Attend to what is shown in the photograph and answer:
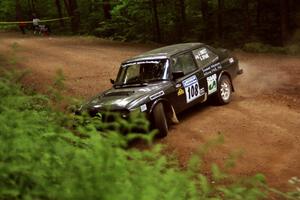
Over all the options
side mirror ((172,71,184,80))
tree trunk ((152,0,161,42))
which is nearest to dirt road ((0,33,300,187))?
side mirror ((172,71,184,80))

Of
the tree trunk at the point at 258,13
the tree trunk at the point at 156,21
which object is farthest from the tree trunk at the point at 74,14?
the tree trunk at the point at 258,13

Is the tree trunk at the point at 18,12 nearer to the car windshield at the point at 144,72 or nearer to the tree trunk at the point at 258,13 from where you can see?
the tree trunk at the point at 258,13

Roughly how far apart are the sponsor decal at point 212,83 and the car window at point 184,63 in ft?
1.76

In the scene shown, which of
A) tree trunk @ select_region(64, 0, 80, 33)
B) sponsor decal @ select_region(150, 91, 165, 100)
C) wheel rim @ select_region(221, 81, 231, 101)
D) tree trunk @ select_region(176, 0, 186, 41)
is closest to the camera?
sponsor decal @ select_region(150, 91, 165, 100)

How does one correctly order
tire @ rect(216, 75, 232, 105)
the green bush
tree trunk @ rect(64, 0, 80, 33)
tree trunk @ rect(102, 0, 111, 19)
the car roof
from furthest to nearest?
tree trunk @ rect(64, 0, 80, 33), tree trunk @ rect(102, 0, 111, 19), tire @ rect(216, 75, 232, 105), the car roof, the green bush

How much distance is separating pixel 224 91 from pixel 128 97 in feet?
11.8

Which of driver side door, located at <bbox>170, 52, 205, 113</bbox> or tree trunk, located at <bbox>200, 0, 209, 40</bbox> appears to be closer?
driver side door, located at <bbox>170, 52, 205, 113</bbox>

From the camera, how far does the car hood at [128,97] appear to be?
9906 mm

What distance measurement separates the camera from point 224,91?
42.4 feet

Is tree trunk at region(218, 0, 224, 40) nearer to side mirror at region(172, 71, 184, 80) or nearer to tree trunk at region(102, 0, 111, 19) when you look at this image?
tree trunk at region(102, 0, 111, 19)

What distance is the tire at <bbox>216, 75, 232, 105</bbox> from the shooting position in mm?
12670

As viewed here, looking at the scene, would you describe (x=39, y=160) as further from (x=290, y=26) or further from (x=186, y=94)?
(x=290, y=26)

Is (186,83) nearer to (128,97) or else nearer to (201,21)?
(128,97)

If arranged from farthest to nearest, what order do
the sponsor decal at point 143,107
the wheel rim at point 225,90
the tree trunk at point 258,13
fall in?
1. the tree trunk at point 258,13
2. the wheel rim at point 225,90
3. the sponsor decal at point 143,107
